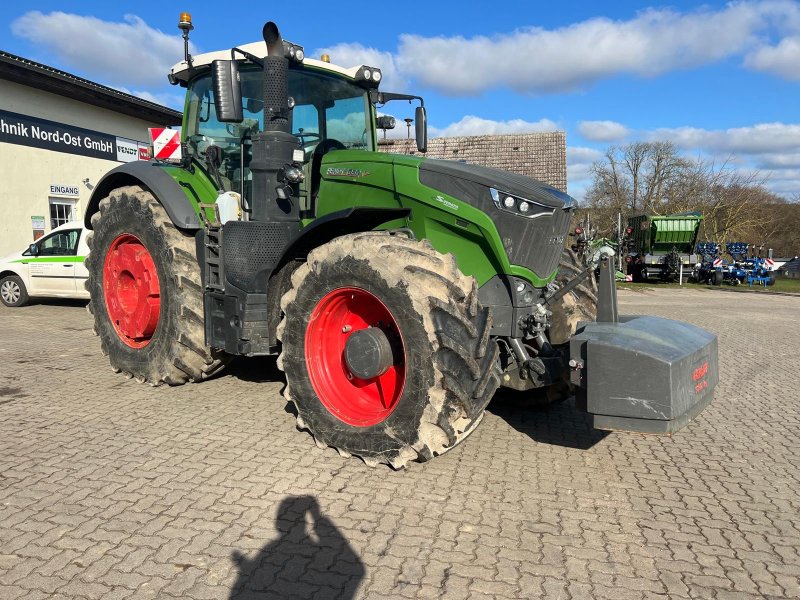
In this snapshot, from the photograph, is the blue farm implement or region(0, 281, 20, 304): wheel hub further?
the blue farm implement

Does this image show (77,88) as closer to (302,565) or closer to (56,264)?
(56,264)

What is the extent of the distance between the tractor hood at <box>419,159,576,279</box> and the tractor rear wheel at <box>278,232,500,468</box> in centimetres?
42

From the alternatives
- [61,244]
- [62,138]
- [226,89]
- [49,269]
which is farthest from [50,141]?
[226,89]

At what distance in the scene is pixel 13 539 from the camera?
2959 mm

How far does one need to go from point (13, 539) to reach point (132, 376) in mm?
3046

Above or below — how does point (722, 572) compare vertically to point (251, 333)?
below

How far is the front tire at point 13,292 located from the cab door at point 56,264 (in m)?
0.30

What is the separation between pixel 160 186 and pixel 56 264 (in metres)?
7.51

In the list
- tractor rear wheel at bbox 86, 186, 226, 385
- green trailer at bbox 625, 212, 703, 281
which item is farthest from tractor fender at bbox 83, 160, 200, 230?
green trailer at bbox 625, 212, 703, 281

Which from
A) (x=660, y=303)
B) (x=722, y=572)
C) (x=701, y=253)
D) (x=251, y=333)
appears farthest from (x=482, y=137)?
(x=722, y=572)

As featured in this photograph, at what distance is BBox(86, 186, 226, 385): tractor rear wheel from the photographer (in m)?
5.16

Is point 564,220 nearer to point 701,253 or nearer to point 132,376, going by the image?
point 132,376

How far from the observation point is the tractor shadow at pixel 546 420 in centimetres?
453

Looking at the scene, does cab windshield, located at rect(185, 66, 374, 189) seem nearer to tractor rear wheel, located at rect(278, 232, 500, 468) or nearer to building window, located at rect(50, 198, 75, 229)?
tractor rear wheel, located at rect(278, 232, 500, 468)
